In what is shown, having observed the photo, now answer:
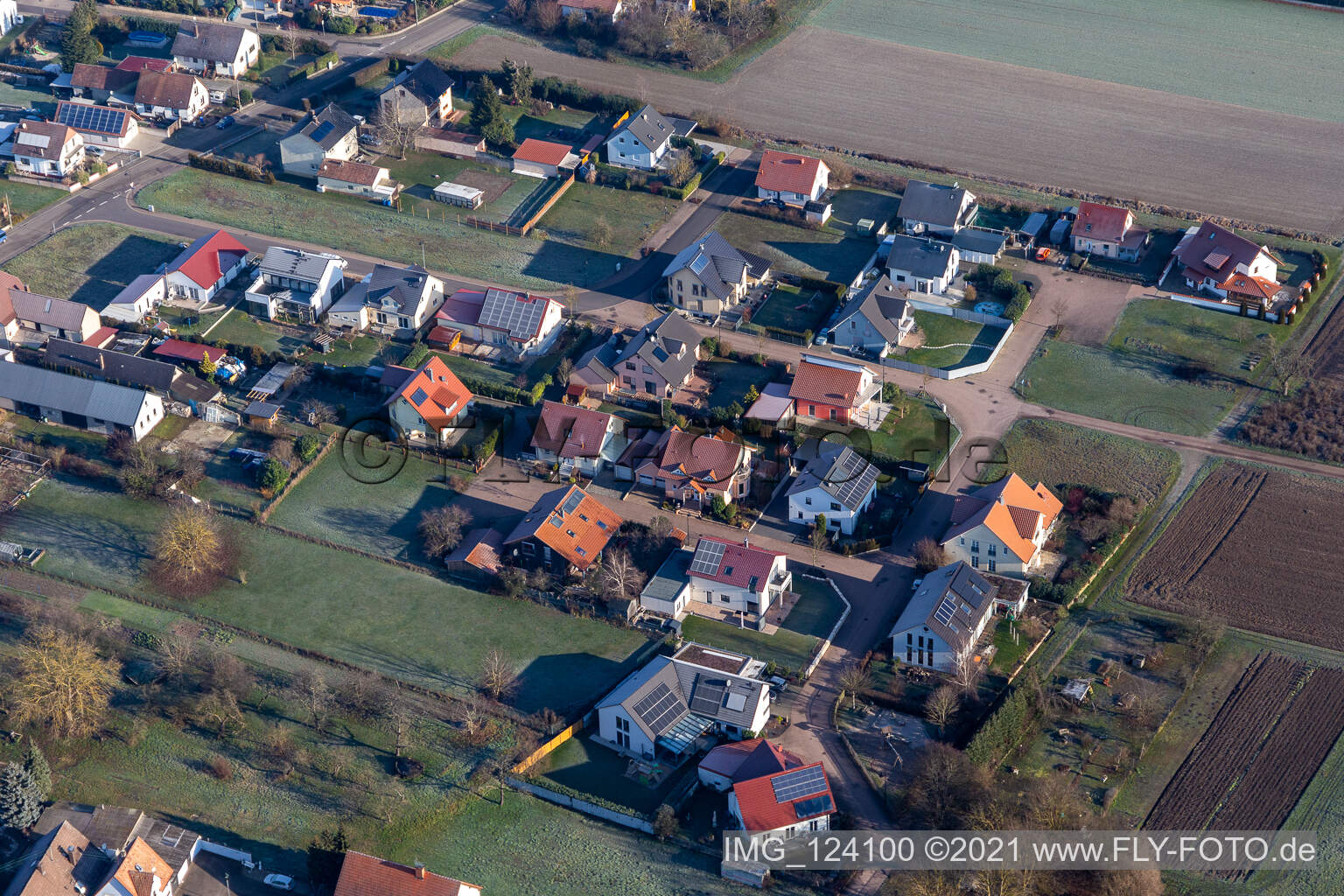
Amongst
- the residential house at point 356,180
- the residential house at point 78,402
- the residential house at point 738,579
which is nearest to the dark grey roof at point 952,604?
the residential house at point 738,579

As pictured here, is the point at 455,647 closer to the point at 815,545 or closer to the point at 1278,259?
the point at 815,545

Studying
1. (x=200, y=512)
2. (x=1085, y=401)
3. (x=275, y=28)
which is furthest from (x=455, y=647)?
(x=275, y=28)

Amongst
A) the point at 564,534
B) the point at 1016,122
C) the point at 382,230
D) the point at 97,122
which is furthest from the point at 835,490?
the point at 97,122

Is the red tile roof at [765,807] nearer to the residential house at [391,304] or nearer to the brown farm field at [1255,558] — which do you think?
the brown farm field at [1255,558]

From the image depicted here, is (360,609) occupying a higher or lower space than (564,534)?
lower

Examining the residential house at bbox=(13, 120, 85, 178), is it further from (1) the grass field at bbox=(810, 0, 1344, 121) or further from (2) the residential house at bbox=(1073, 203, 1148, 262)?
(2) the residential house at bbox=(1073, 203, 1148, 262)

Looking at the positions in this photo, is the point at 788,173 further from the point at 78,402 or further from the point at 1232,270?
the point at 78,402
